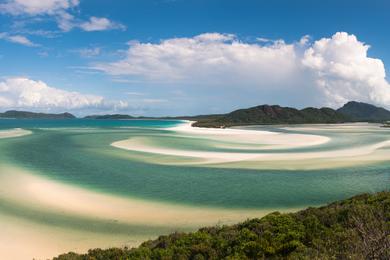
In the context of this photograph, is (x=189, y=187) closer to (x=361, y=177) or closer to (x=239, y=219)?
(x=239, y=219)

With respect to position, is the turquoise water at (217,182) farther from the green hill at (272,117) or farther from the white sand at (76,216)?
the green hill at (272,117)

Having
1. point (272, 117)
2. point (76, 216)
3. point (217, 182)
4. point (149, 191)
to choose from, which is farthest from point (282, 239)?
point (272, 117)

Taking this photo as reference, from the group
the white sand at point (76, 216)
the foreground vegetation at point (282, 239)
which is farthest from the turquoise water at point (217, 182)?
the foreground vegetation at point (282, 239)

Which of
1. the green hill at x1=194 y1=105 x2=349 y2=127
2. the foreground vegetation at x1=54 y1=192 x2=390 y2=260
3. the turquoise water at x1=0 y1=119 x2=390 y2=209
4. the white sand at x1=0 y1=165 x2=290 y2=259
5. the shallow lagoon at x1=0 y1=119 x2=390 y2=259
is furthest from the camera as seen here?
the green hill at x1=194 y1=105 x2=349 y2=127

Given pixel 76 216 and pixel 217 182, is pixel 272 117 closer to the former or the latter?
pixel 217 182

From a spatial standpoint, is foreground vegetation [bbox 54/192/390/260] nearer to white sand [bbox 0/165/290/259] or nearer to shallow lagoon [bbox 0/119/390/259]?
white sand [bbox 0/165/290/259]

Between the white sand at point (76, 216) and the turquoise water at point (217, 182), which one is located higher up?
the turquoise water at point (217, 182)

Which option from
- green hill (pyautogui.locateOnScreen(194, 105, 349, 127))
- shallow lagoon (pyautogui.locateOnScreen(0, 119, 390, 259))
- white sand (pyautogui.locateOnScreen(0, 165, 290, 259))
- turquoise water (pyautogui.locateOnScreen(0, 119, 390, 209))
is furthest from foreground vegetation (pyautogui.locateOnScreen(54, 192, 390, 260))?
green hill (pyautogui.locateOnScreen(194, 105, 349, 127))

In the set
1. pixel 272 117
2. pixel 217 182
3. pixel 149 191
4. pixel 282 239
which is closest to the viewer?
pixel 282 239
